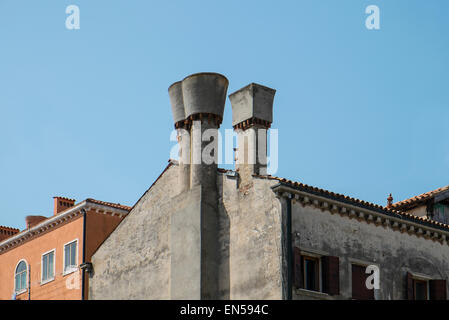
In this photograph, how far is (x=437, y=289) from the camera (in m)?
27.1

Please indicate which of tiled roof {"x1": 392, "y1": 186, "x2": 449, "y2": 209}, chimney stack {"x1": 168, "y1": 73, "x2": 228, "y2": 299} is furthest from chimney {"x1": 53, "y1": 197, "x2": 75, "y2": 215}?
tiled roof {"x1": 392, "y1": 186, "x2": 449, "y2": 209}

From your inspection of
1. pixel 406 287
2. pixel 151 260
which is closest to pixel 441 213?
pixel 406 287

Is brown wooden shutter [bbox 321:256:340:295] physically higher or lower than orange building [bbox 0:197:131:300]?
lower

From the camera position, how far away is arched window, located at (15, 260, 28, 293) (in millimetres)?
40156

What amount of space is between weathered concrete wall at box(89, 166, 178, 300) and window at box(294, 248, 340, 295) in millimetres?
4865

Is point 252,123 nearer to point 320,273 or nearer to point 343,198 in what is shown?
point 343,198

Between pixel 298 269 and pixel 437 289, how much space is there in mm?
5978

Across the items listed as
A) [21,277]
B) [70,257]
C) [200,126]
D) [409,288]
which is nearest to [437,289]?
[409,288]

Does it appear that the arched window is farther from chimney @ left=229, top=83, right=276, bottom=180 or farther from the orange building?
chimney @ left=229, top=83, right=276, bottom=180

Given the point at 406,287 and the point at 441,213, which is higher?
the point at 441,213
